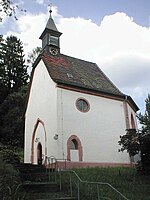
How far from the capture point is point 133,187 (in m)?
9.83

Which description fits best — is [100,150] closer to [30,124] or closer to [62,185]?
[30,124]

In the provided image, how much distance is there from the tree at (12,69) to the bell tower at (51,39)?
14180mm

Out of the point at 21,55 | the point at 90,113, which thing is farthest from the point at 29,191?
the point at 21,55

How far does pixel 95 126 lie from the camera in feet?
61.7

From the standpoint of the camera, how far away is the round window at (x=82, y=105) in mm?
18619

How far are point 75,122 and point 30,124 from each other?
5.74 meters

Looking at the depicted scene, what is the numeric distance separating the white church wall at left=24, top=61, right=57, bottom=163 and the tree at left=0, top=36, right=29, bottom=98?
46.0 feet

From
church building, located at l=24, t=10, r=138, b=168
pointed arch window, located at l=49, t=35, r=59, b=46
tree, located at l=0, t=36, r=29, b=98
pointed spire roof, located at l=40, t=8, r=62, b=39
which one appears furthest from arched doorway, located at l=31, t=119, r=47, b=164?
tree, located at l=0, t=36, r=29, b=98

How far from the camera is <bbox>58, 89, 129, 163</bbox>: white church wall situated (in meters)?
17.6

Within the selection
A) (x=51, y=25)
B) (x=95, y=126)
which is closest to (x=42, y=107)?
(x=95, y=126)

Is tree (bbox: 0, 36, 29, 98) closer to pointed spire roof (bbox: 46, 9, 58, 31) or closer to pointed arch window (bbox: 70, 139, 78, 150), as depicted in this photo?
pointed spire roof (bbox: 46, 9, 58, 31)

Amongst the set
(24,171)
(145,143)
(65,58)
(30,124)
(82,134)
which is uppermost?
(65,58)

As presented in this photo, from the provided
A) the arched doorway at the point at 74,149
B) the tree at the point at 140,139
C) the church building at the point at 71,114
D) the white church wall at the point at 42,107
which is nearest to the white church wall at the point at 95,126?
the church building at the point at 71,114

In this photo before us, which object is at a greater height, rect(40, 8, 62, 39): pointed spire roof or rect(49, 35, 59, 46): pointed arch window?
rect(40, 8, 62, 39): pointed spire roof
